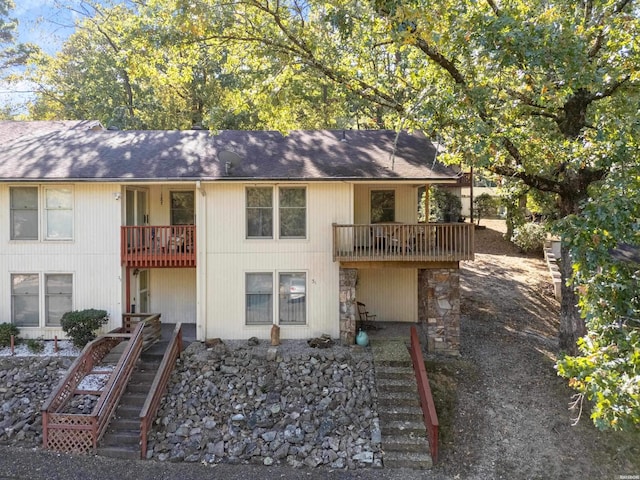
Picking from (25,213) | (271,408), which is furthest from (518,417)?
(25,213)

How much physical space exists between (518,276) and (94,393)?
1776 centimetres

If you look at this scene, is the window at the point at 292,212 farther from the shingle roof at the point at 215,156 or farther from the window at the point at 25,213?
the window at the point at 25,213


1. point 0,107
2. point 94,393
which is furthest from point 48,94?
point 94,393

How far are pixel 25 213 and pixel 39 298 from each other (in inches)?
103

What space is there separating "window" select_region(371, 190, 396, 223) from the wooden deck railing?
8.07 metres

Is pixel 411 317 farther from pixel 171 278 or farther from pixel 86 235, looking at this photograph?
pixel 86 235

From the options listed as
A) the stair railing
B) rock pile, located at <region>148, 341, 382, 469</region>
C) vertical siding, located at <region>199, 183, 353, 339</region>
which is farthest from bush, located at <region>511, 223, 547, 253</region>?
the stair railing

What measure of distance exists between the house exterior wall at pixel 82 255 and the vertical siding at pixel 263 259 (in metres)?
2.91

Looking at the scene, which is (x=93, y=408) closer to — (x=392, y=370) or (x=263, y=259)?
(x=263, y=259)

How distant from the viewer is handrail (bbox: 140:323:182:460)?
29.2 ft

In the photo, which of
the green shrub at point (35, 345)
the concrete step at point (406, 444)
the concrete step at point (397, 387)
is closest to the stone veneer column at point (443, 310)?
the concrete step at point (397, 387)

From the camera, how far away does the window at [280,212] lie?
12.4 meters

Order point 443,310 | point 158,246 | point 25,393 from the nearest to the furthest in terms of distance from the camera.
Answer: point 25,393
point 443,310
point 158,246

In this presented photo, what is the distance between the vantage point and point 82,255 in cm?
1237
